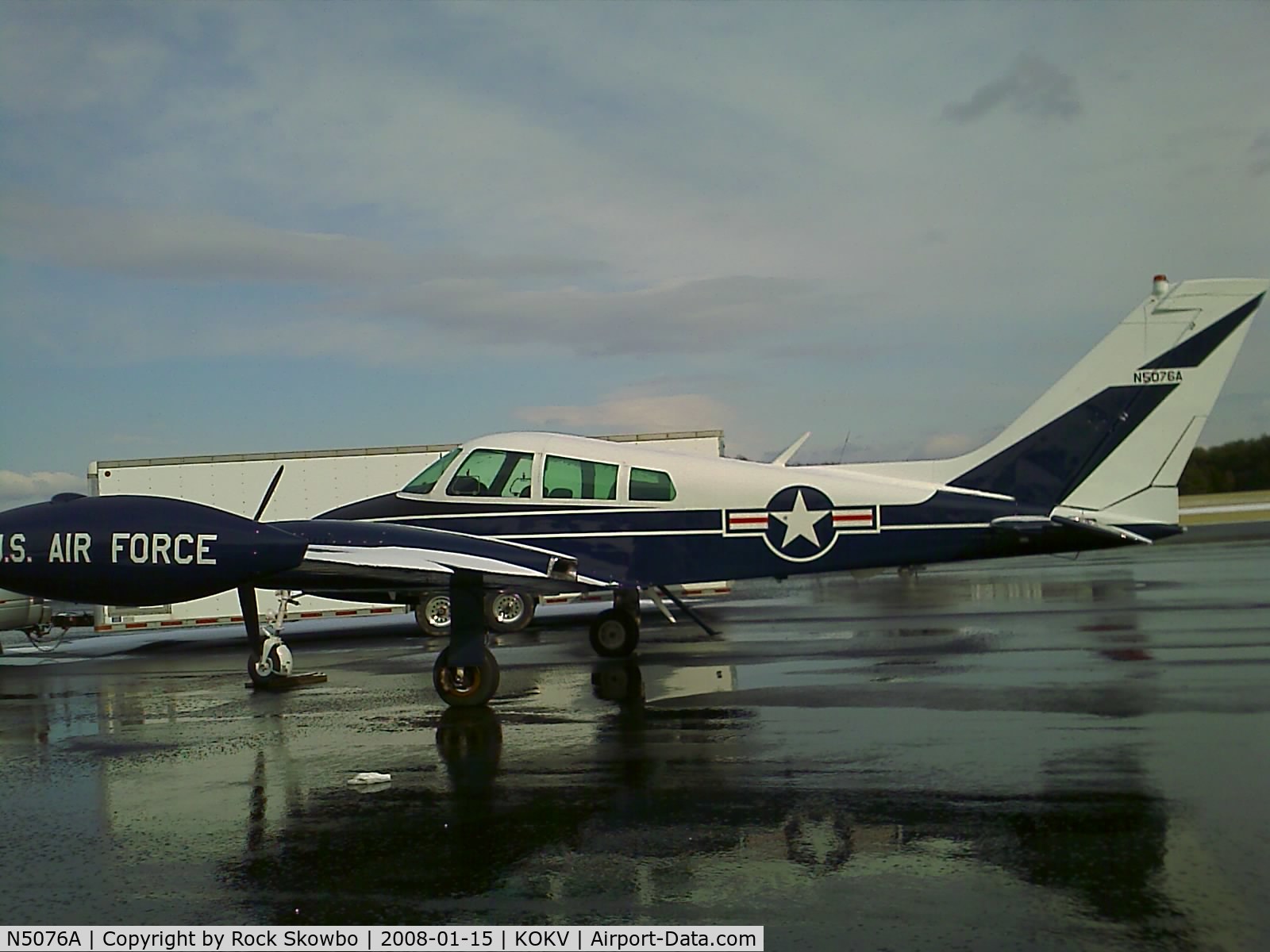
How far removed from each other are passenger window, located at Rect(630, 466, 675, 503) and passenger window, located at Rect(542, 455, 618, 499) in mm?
255

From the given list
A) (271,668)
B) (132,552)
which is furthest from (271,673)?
(132,552)

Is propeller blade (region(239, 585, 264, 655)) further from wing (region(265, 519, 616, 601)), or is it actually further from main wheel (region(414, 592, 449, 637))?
main wheel (region(414, 592, 449, 637))

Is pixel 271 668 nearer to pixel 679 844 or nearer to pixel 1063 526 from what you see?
pixel 679 844

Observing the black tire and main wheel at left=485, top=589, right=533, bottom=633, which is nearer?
the black tire

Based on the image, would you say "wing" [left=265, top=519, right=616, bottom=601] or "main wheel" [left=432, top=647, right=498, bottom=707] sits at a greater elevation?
"wing" [left=265, top=519, right=616, bottom=601]

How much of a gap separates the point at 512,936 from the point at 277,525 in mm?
5969

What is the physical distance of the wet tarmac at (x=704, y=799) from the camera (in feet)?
15.2

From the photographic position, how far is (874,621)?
1778 cm

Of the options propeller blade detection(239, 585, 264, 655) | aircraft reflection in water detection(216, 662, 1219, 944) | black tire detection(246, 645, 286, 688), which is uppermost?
propeller blade detection(239, 585, 264, 655)

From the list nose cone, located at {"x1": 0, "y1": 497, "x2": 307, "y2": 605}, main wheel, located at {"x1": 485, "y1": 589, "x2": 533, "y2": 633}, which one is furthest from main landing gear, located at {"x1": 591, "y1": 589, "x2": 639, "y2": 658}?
nose cone, located at {"x1": 0, "y1": 497, "x2": 307, "y2": 605}

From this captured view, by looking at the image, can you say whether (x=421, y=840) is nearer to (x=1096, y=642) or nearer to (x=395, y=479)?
(x=1096, y=642)

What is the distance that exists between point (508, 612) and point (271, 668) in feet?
21.5

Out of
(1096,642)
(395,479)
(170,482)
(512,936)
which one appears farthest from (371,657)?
(512,936)

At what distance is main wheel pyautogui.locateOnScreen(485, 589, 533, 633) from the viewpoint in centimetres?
1817
